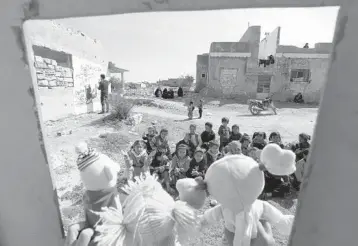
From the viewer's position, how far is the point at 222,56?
1320 cm

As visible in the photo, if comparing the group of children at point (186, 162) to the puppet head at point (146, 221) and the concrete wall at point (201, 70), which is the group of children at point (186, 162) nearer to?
the puppet head at point (146, 221)

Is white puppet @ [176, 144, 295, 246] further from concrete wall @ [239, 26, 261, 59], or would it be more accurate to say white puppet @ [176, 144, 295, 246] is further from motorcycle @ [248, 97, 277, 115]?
concrete wall @ [239, 26, 261, 59]

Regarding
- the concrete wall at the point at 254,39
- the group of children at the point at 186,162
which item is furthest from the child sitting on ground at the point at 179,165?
the concrete wall at the point at 254,39

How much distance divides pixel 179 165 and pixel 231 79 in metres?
11.1

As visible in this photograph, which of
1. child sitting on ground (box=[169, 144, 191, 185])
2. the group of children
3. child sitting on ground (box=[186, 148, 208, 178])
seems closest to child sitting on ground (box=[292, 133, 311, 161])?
the group of children

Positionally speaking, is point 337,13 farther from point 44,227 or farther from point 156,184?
point 44,227

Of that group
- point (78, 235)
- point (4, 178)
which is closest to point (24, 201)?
point (4, 178)

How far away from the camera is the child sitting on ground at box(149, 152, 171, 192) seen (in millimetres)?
2854

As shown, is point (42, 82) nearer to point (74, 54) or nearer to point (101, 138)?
point (101, 138)

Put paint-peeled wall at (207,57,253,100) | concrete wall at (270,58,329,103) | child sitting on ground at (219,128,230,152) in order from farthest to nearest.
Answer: paint-peeled wall at (207,57,253,100)
concrete wall at (270,58,329,103)
child sitting on ground at (219,128,230,152)

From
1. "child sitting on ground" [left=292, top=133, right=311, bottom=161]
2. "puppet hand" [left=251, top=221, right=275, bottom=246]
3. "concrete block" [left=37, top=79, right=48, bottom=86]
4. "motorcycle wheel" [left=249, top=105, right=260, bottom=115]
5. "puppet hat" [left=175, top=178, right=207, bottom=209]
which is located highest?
"concrete block" [left=37, top=79, right=48, bottom=86]

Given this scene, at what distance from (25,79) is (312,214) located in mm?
1177

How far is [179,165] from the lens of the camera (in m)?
2.91

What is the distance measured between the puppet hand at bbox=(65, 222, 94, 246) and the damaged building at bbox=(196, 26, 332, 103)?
41.8 feet
